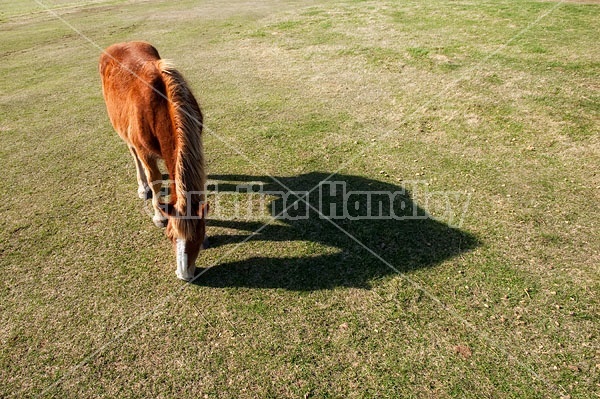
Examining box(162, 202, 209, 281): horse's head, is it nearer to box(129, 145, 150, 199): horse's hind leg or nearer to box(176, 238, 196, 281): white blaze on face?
box(176, 238, 196, 281): white blaze on face

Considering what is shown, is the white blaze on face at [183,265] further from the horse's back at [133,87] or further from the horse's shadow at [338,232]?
the horse's back at [133,87]

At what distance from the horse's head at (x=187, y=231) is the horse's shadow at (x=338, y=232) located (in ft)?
1.59

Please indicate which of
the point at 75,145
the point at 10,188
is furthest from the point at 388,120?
the point at 10,188

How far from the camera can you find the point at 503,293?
356cm

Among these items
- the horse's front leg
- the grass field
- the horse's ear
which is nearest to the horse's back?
the horse's front leg

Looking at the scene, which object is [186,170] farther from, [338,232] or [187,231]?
[338,232]

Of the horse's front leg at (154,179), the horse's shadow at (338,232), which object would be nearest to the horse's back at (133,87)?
the horse's front leg at (154,179)

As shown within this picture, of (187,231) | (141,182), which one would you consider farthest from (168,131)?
(141,182)

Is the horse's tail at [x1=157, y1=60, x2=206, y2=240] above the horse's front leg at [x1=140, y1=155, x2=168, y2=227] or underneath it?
above

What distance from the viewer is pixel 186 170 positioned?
3.22 m

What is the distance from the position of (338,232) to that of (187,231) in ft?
5.99

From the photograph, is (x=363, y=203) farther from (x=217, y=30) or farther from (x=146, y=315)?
(x=217, y=30)

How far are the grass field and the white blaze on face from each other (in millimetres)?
136

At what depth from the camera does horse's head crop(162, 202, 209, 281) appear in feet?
10.5
